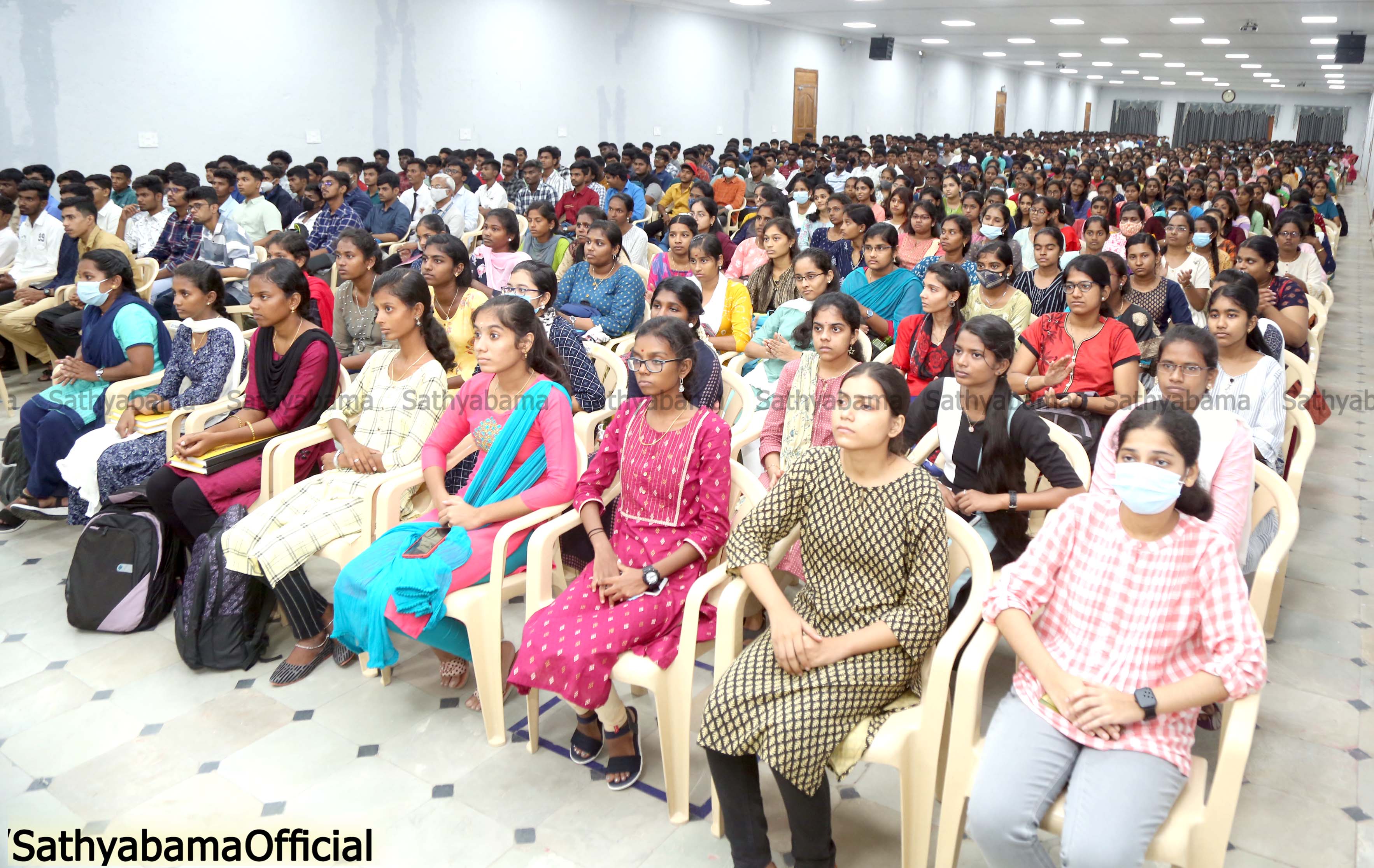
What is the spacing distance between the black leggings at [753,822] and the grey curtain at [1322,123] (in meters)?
42.4

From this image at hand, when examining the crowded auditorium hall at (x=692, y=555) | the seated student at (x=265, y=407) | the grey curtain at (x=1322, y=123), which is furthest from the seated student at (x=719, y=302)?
the grey curtain at (x=1322, y=123)

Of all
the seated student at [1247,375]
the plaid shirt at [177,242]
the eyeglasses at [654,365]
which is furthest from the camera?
the plaid shirt at [177,242]

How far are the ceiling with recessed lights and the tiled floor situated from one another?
12091 millimetres

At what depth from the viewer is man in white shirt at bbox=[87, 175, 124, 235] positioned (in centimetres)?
715

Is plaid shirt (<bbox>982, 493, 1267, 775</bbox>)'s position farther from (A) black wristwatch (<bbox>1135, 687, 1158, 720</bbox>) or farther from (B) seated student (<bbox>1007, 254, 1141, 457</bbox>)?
(B) seated student (<bbox>1007, 254, 1141, 457</bbox>)

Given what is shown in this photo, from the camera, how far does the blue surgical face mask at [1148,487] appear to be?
5.66 ft

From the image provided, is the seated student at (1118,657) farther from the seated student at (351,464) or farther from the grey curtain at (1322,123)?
the grey curtain at (1322,123)

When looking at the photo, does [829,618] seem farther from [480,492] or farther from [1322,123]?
[1322,123]

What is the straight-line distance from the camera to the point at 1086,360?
3.39m

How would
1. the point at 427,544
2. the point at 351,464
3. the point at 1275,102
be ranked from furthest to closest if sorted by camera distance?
the point at 1275,102 < the point at 351,464 < the point at 427,544

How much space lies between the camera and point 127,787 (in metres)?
2.35

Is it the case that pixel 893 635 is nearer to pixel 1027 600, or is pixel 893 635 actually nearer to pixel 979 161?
pixel 1027 600

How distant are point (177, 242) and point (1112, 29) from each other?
15.4 meters

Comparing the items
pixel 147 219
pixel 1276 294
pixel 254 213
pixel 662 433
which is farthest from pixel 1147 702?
pixel 147 219
